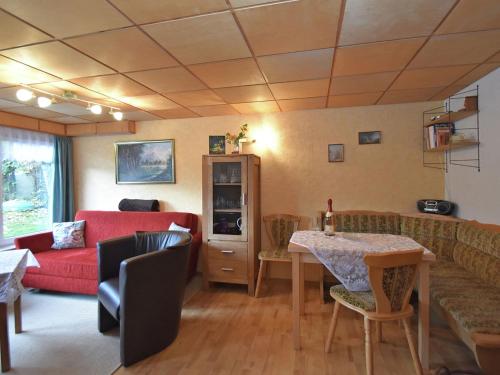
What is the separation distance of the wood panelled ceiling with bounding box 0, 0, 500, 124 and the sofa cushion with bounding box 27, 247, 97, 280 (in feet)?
5.77

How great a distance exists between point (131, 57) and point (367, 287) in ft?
7.80

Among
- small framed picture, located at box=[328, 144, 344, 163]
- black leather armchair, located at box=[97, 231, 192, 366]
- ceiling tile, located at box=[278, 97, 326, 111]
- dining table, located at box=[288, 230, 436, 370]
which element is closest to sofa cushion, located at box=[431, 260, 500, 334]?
dining table, located at box=[288, 230, 436, 370]

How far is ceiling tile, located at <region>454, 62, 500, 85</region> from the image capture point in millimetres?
2180

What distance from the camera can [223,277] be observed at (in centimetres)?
314

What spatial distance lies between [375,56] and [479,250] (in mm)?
1797

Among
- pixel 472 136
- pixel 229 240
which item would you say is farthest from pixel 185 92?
pixel 472 136

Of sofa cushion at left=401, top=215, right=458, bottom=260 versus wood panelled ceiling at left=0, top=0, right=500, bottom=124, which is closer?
wood panelled ceiling at left=0, top=0, right=500, bottom=124

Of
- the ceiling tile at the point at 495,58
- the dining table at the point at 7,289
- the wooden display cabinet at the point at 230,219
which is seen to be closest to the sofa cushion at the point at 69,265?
the dining table at the point at 7,289

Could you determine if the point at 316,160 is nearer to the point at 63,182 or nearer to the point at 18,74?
the point at 18,74

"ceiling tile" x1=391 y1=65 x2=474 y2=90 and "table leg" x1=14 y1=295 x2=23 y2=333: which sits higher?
"ceiling tile" x1=391 y1=65 x2=474 y2=90

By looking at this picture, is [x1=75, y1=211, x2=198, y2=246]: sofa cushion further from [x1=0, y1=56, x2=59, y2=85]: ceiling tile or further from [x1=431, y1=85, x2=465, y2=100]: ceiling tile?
[x1=431, y1=85, x2=465, y2=100]: ceiling tile

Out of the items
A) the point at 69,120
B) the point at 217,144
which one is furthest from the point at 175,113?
the point at 69,120

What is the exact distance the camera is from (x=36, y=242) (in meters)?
3.22

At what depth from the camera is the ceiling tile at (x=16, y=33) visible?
1517mm
